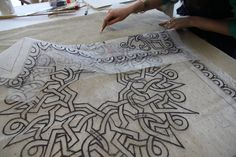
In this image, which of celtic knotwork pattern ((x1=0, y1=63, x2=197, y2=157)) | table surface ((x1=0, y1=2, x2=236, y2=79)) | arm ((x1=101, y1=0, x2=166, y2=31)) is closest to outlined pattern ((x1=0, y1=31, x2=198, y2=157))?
celtic knotwork pattern ((x1=0, y1=63, x2=197, y2=157))

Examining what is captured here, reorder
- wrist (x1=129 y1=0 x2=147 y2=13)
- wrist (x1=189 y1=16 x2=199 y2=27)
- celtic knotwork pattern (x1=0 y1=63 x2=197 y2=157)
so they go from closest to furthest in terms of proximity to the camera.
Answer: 1. celtic knotwork pattern (x1=0 y1=63 x2=197 y2=157)
2. wrist (x1=189 y1=16 x2=199 y2=27)
3. wrist (x1=129 y1=0 x2=147 y2=13)

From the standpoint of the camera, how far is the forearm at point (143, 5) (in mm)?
921

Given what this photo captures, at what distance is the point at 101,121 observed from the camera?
1.58 feet

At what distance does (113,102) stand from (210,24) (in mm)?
495

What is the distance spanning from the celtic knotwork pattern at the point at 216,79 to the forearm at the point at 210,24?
19 centimetres

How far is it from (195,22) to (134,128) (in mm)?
534

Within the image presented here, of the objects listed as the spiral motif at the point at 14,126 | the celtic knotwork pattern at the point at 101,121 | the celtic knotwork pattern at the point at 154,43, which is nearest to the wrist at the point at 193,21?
the celtic knotwork pattern at the point at 154,43

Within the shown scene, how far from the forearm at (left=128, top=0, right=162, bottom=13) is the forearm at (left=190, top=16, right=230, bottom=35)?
0.20m

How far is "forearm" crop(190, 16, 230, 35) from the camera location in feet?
2.45

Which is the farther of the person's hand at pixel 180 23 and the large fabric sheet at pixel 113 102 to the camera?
the person's hand at pixel 180 23

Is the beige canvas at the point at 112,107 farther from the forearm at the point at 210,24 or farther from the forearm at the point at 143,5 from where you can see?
the forearm at the point at 143,5

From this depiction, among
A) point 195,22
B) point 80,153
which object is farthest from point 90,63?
point 195,22

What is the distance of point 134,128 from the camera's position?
1.53 ft

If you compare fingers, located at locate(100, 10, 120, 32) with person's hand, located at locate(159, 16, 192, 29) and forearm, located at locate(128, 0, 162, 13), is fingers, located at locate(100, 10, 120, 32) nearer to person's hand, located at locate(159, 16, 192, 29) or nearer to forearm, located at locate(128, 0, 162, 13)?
forearm, located at locate(128, 0, 162, 13)
